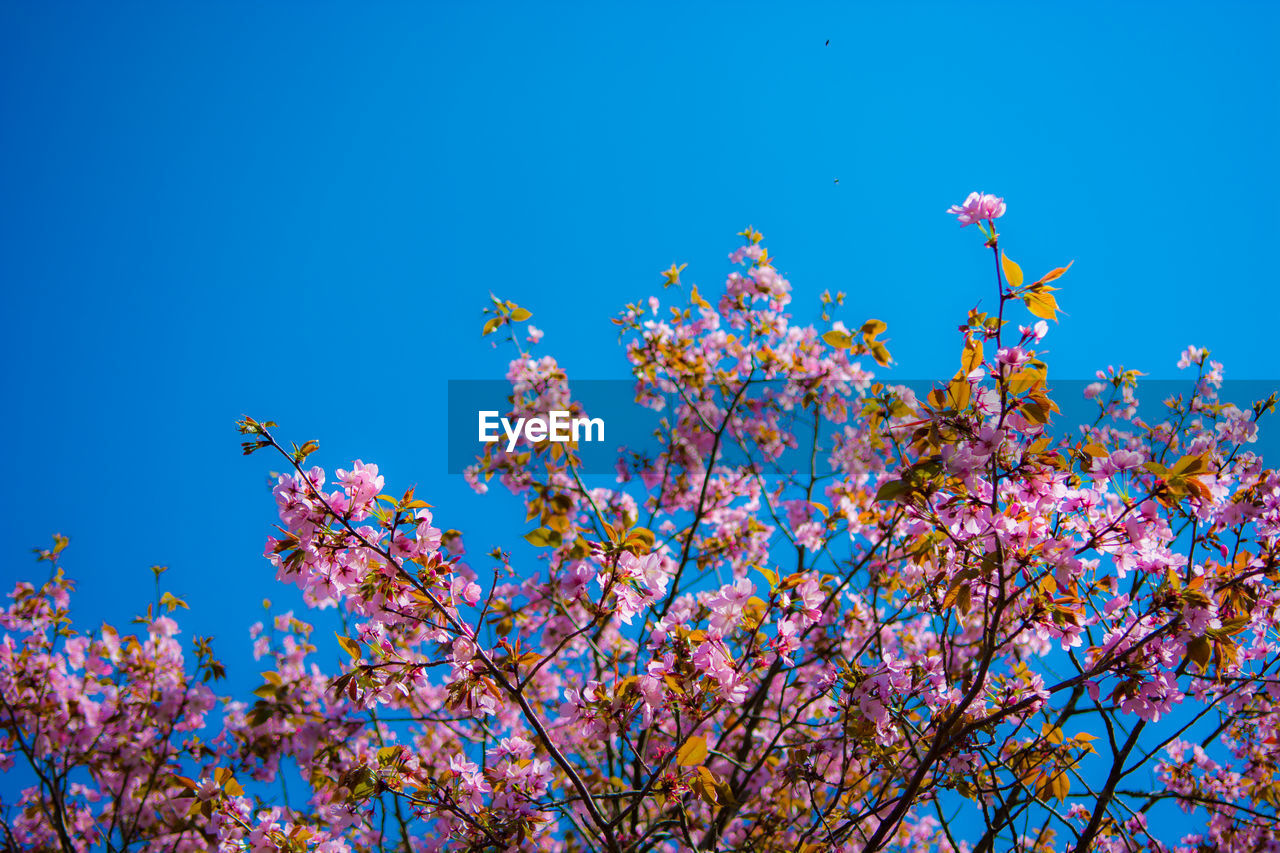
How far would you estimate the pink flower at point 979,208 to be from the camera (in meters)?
1.81

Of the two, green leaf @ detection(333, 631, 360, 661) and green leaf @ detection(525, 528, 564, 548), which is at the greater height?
green leaf @ detection(525, 528, 564, 548)

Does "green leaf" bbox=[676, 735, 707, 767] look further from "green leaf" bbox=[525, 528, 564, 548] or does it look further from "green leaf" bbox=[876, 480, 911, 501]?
"green leaf" bbox=[525, 528, 564, 548]

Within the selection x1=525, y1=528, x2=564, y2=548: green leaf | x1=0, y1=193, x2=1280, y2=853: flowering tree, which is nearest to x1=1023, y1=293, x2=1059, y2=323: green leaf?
x1=0, y1=193, x2=1280, y2=853: flowering tree

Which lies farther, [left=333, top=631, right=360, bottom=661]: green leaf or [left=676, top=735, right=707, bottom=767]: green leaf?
[left=333, top=631, right=360, bottom=661]: green leaf

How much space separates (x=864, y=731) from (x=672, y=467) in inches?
125

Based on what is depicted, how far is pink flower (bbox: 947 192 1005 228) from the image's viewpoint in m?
1.81

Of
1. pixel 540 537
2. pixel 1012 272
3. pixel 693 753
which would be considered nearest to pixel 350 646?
pixel 540 537

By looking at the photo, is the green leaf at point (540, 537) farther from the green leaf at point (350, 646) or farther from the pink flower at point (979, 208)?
the pink flower at point (979, 208)

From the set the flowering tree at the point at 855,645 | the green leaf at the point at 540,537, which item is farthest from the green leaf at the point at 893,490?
the green leaf at the point at 540,537

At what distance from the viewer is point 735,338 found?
17.2 feet

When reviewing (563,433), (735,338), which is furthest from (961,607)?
(735,338)

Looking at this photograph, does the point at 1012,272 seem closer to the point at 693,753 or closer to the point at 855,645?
the point at 693,753

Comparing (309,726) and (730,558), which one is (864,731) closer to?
(730,558)

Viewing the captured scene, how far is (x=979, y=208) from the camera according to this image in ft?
6.02
